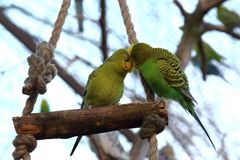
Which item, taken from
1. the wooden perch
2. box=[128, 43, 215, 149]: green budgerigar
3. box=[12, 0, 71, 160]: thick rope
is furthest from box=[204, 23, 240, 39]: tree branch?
the wooden perch

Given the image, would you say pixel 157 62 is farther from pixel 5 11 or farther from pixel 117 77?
pixel 5 11

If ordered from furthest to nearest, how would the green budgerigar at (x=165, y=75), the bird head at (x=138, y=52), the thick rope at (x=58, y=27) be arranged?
1. the green budgerigar at (x=165, y=75)
2. the bird head at (x=138, y=52)
3. the thick rope at (x=58, y=27)

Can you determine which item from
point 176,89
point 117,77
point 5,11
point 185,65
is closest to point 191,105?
point 176,89

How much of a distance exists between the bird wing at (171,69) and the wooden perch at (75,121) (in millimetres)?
428

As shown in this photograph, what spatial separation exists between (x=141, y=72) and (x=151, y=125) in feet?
1.19

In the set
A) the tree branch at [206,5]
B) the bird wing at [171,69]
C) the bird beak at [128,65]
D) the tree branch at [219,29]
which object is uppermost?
the bird beak at [128,65]

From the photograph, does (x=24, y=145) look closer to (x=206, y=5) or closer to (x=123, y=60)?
(x=123, y=60)

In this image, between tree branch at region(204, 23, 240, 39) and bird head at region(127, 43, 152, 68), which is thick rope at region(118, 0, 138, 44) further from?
tree branch at region(204, 23, 240, 39)

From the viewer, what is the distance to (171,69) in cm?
156

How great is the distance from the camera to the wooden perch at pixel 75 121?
1.12 metres

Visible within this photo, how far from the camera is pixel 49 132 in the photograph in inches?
44.2

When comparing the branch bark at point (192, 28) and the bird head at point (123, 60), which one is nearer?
the bird head at point (123, 60)

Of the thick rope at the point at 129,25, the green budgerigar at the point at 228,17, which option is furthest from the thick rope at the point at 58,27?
the green budgerigar at the point at 228,17

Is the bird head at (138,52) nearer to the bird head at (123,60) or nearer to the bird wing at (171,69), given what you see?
the bird head at (123,60)
